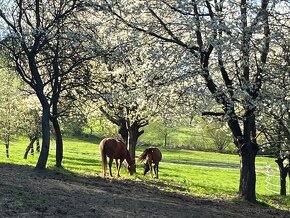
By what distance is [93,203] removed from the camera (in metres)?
11.0

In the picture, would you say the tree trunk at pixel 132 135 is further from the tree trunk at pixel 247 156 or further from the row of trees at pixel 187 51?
the tree trunk at pixel 247 156

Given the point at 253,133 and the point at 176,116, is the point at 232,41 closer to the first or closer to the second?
the point at 253,133

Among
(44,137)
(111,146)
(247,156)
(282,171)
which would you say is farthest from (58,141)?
(282,171)

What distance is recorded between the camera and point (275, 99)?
14.3 m

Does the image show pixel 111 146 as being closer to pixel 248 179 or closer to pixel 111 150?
pixel 111 150

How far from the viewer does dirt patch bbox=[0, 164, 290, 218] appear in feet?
30.9

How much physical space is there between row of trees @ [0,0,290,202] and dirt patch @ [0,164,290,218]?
2895 millimetres

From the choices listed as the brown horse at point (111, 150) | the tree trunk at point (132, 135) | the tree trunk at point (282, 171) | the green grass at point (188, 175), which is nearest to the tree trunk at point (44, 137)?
the green grass at point (188, 175)

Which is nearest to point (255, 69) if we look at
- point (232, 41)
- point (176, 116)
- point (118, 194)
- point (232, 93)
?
point (232, 93)

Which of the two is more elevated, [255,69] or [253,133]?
[255,69]

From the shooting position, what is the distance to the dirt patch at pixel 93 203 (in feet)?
30.9

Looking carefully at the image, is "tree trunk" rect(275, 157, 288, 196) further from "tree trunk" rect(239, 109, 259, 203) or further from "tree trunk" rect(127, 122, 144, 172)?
"tree trunk" rect(239, 109, 259, 203)

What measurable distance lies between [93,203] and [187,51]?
7.64 metres

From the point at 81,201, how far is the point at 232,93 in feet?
24.1
